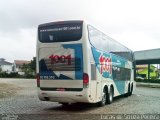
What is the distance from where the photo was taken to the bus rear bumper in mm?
14469

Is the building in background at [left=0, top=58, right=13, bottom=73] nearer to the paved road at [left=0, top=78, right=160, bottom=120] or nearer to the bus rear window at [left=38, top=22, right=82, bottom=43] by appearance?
the paved road at [left=0, top=78, right=160, bottom=120]

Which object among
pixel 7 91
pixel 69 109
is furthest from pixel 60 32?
pixel 7 91

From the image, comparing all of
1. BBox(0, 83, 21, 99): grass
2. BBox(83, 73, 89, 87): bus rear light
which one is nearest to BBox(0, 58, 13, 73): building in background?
BBox(0, 83, 21, 99): grass

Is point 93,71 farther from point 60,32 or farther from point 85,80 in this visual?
point 60,32

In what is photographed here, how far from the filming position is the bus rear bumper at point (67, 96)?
14.5 meters

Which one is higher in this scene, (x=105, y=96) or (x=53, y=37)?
(x=53, y=37)

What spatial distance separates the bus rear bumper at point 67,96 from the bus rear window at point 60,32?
2288mm

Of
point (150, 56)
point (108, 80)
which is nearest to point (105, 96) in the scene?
point (108, 80)

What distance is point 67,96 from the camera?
14.6 metres

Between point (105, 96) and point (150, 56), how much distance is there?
39.5m

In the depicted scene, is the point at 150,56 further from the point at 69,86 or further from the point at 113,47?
the point at 69,86

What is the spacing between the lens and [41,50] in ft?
50.4

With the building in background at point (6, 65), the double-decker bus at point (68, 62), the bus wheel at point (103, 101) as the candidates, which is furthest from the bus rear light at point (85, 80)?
the building in background at point (6, 65)

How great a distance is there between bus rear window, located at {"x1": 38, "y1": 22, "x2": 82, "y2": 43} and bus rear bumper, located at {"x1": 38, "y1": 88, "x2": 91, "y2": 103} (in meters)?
2.29
